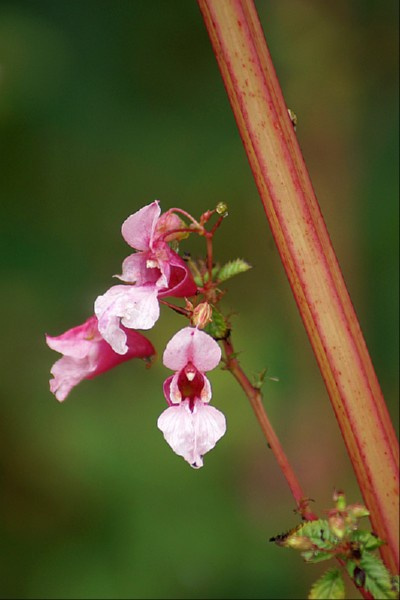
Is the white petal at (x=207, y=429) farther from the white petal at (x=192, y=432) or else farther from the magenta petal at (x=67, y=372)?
the magenta petal at (x=67, y=372)

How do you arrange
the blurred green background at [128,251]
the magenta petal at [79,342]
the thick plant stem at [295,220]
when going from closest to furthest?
1. the thick plant stem at [295,220]
2. the magenta petal at [79,342]
3. the blurred green background at [128,251]

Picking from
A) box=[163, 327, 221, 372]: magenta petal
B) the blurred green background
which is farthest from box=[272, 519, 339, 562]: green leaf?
the blurred green background

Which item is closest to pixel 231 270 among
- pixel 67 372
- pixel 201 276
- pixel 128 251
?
pixel 201 276

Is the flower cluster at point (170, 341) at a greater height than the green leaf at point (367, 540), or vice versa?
the flower cluster at point (170, 341)

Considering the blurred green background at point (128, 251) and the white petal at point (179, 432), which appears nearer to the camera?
the white petal at point (179, 432)

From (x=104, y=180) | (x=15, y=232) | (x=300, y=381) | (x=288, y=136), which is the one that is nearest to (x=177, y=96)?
(x=104, y=180)

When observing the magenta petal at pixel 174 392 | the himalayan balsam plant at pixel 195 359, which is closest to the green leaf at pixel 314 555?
the himalayan balsam plant at pixel 195 359

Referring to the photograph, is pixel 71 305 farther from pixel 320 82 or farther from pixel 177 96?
pixel 320 82

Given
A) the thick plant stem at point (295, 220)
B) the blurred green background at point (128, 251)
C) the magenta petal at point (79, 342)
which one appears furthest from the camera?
the blurred green background at point (128, 251)
